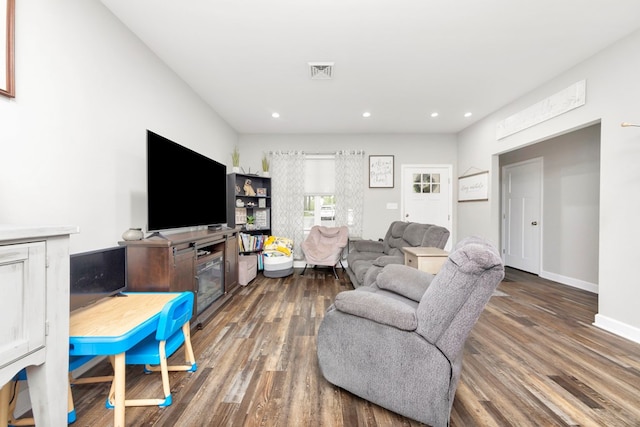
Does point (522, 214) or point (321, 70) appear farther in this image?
point (522, 214)

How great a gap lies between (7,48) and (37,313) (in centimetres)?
134

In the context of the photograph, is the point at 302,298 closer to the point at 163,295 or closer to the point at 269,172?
the point at 163,295

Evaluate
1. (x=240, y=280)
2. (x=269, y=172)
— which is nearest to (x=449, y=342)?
(x=240, y=280)

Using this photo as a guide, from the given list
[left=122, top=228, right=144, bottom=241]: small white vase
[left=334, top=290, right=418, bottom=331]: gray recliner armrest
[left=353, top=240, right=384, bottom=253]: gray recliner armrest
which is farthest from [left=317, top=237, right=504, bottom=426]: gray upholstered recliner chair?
[left=353, top=240, right=384, bottom=253]: gray recliner armrest

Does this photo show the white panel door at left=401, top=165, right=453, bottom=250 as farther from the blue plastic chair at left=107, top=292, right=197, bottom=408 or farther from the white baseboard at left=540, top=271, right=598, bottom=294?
the blue plastic chair at left=107, top=292, right=197, bottom=408

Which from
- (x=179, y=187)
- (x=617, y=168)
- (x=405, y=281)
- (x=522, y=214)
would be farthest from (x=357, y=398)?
(x=522, y=214)

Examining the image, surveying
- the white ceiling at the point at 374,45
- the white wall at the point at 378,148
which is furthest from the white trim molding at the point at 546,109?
the white wall at the point at 378,148

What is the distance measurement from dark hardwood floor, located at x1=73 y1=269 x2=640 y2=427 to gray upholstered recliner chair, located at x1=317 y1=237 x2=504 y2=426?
0.16 metres

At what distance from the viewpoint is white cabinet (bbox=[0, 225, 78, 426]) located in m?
0.85

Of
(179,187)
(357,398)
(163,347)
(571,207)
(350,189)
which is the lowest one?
(357,398)

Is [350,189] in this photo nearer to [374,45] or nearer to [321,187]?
[321,187]

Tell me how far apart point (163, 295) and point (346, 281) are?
2.64 metres

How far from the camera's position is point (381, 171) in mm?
4758

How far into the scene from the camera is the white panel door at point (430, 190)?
4.78 m
